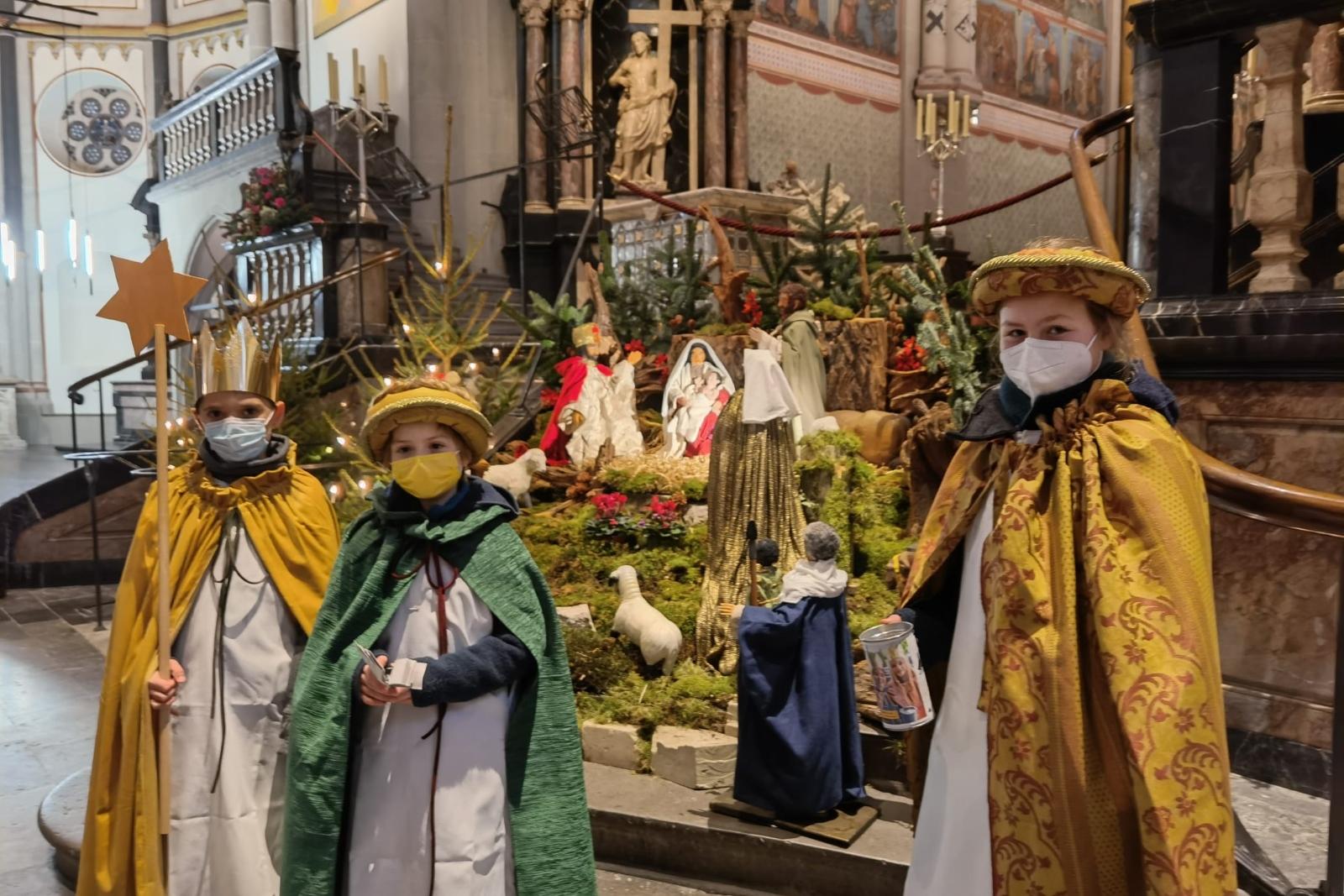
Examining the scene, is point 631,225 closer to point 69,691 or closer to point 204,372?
point 69,691

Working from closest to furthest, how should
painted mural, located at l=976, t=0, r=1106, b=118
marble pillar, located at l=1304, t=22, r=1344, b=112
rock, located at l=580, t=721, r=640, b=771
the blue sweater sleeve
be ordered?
the blue sweater sleeve < rock, located at l=580, t=721, r=640, b=771 < marble pillar, located at l=1304, t=22, r=1344, b=112 < painted mural, located at l=976, t=0, r=1106, b=118

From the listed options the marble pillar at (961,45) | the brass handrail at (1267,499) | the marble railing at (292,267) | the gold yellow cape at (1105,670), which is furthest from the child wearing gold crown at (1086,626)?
the marble pillar at (961,45)

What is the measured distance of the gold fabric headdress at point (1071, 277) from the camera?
6.37 ft

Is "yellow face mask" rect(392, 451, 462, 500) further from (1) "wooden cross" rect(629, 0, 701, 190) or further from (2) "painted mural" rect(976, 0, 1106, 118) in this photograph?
(2) "painted mural" rect(976, 0, 1106, 118)

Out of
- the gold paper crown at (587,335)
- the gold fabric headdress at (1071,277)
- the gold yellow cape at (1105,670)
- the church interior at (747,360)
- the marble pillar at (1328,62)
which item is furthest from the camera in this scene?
the gold paper crown at (587,335)

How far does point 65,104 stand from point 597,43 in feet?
39.0

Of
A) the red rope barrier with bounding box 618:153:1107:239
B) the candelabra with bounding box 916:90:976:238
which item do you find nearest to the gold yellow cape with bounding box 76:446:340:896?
the red rope barrier with bounding box 618:153:1107:239

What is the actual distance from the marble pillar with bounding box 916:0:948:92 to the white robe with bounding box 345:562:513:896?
544 inches

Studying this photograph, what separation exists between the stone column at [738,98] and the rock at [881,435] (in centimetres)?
581

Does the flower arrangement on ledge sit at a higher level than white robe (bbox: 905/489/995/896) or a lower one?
higher

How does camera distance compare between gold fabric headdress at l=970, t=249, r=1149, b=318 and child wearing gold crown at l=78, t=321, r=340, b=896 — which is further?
child wearing gold crown at l=78, t=321, r=340, b=896

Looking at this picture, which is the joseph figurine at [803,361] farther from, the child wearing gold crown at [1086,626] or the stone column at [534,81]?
the stone column at [534,81]

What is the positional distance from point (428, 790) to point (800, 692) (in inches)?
70.6

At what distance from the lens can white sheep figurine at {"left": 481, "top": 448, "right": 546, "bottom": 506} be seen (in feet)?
23.4
